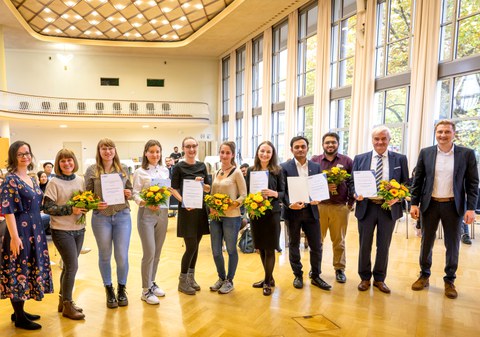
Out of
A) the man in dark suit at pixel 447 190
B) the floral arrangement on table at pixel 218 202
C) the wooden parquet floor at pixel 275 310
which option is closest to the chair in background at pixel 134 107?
the wooden parquet floor at pixel 275 310

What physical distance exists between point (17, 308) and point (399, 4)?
10553 mm

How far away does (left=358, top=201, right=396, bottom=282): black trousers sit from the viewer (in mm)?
3543

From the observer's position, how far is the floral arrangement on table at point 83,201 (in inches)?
110

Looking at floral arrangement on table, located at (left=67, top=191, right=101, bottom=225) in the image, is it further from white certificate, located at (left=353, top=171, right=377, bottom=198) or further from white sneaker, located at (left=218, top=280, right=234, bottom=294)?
white certificate, located at (left=353, top=171, right=377, bottom=198)

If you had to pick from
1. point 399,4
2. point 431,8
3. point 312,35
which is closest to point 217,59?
point 312,35

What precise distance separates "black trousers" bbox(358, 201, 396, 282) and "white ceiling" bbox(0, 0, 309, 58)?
11.0m

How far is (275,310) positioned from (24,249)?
7.34 feet

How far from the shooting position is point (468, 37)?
25.3 feet

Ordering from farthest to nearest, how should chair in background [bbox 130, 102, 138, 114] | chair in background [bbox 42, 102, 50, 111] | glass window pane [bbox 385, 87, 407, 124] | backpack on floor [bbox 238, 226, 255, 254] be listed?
chair in background [bbox 130, 102, 138, 114] < chair in background [bbox 42, 102, 50, 111] < glass window pane [bbox 385, 87, 407, 124] < backpack on floor [bbox 238, 226, 255, 254]

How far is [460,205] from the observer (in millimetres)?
3342

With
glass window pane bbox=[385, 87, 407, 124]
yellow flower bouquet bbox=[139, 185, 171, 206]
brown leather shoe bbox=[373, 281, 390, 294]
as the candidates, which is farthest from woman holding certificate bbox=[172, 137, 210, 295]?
glass window pane bbox=[385, 87, 407, 124]

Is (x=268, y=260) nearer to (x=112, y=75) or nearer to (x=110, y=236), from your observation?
(x=110, y=236)

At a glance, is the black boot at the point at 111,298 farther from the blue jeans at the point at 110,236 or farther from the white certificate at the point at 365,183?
the white certificate at the point at 365,183

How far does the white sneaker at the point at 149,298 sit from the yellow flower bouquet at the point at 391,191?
2428 millimetres
